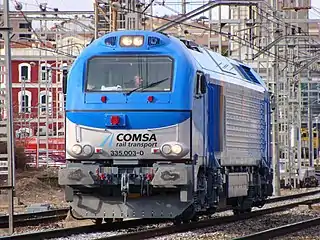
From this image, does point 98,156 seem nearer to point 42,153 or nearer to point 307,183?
point 42,153

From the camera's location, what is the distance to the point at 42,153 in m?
47.9

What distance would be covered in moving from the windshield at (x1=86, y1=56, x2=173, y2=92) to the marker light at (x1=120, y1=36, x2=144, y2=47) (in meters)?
0.29

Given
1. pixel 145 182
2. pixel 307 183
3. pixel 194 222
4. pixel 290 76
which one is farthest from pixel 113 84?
pixel 307 183

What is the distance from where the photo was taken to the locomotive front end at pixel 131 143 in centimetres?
1719

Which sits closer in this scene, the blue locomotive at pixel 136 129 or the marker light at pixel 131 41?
the blue locomotive at pixel 136 129

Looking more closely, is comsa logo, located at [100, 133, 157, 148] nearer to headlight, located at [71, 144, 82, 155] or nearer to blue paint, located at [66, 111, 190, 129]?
blue paint, located at [66, 111, 190, 129]

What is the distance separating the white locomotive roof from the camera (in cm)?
1927

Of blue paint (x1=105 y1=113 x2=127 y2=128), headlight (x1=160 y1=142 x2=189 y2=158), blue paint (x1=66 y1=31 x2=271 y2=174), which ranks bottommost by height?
headlight (x1=160 y1=142 x2=189 y2=158)

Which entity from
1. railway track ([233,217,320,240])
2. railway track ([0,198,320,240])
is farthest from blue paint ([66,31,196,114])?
railway track ([233,217,320,240])

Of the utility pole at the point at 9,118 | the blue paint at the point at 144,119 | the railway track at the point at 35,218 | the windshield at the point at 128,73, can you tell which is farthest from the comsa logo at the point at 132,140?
the railway track at the point at 35,218

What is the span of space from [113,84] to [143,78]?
58 cm

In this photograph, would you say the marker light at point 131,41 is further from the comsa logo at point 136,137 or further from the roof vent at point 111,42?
the comsa logo at point 136,137

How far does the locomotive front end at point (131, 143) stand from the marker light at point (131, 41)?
0.49 meters

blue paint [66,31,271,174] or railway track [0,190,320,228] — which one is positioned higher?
blue paint [66,31,271,174]
